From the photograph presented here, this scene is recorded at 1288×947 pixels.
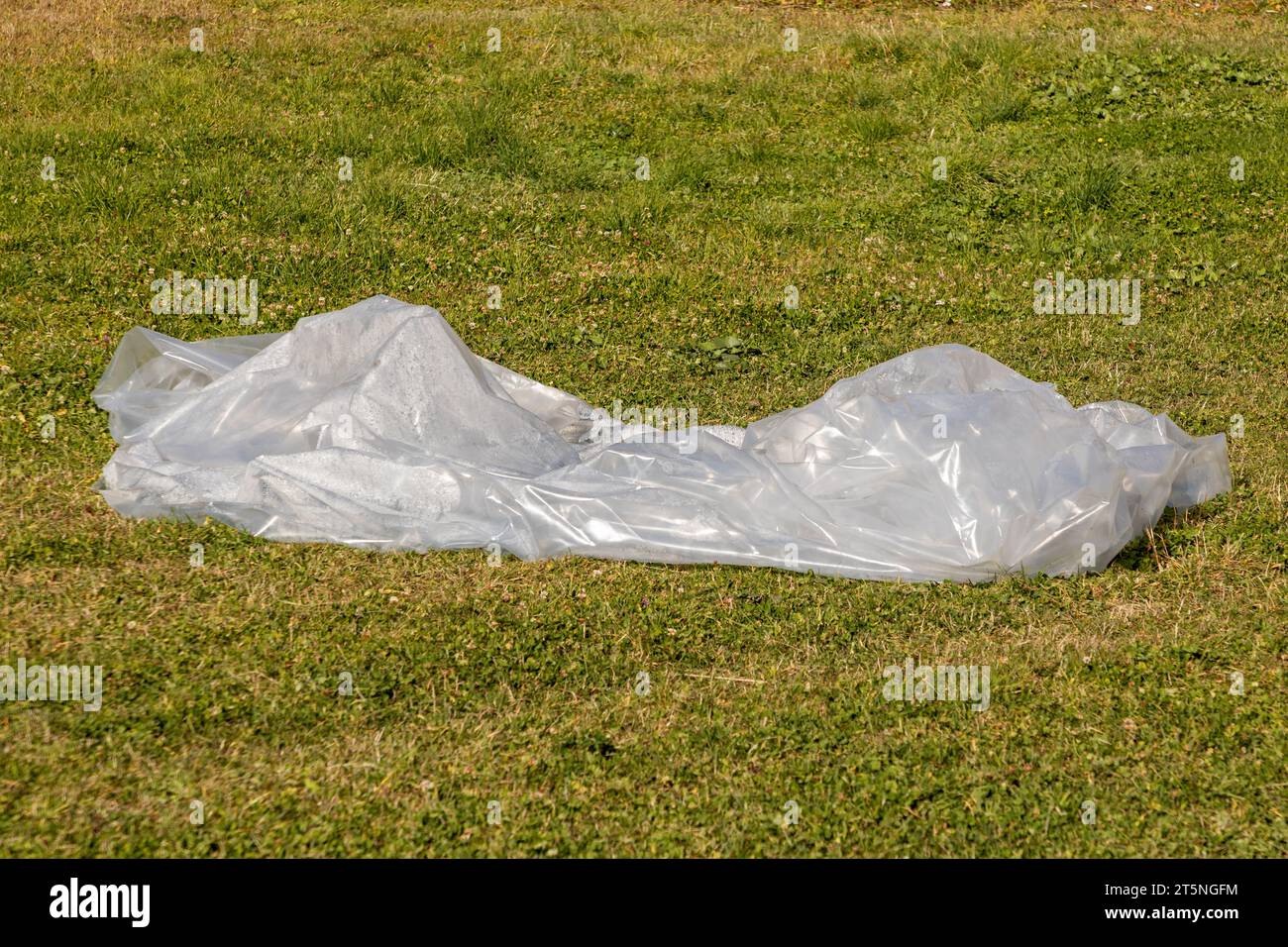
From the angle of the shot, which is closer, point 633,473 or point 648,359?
point 633,473

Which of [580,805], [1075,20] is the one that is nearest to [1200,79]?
[1075,20]

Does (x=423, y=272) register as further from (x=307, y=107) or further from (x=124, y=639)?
(x=124, y=639)

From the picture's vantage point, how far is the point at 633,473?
6.18 metres

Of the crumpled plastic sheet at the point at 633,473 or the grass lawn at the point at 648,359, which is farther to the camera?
the crumpled plastic sheet at the point at 633,473

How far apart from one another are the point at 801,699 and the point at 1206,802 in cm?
146

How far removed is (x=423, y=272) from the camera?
9.12 m

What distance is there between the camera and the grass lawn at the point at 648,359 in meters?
4.37

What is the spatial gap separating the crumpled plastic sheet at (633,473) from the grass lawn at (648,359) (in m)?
0.17

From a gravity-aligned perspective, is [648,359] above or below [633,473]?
above

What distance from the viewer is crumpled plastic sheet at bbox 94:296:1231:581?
576 cm

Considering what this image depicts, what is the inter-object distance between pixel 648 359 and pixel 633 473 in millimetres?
2166

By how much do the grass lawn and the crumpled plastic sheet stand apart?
0.17m
